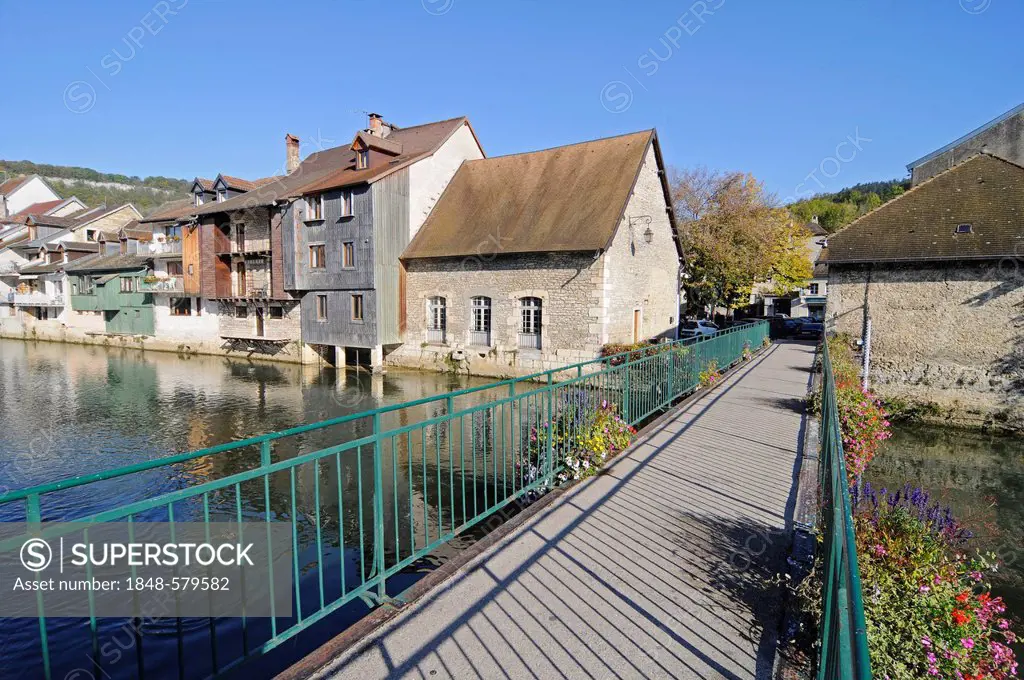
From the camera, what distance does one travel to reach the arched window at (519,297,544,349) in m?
19.6

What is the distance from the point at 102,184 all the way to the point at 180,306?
9755cm

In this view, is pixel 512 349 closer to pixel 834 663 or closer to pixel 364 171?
pixel 364 171

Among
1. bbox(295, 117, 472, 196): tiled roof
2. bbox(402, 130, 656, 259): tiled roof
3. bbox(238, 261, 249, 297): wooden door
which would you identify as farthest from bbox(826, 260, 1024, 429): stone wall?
bbox(238, 261, 249, 297): wooden door

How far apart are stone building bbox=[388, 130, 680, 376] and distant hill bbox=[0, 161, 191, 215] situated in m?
65.9

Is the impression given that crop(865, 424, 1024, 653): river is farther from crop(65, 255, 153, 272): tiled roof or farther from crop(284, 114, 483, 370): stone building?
crop(65, 255, 153, 272): tiled roof

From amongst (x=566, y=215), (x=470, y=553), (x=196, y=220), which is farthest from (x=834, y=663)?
(x=196, y=220)

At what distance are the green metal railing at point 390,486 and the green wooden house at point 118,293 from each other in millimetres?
27261

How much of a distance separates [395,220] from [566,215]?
7273 millimetres

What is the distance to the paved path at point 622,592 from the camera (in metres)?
2.98

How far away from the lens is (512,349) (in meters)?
20.1

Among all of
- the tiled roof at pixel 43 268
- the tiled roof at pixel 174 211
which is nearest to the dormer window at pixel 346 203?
the tiled roof at pixel 174 211

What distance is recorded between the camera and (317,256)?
933 inches

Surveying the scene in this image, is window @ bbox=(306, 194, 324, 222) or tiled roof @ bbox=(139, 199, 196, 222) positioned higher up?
tiled roof @ bbox=(139, 199, 196, 222)

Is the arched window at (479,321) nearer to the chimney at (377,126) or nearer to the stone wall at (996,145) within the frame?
the chimney at (377,126)
